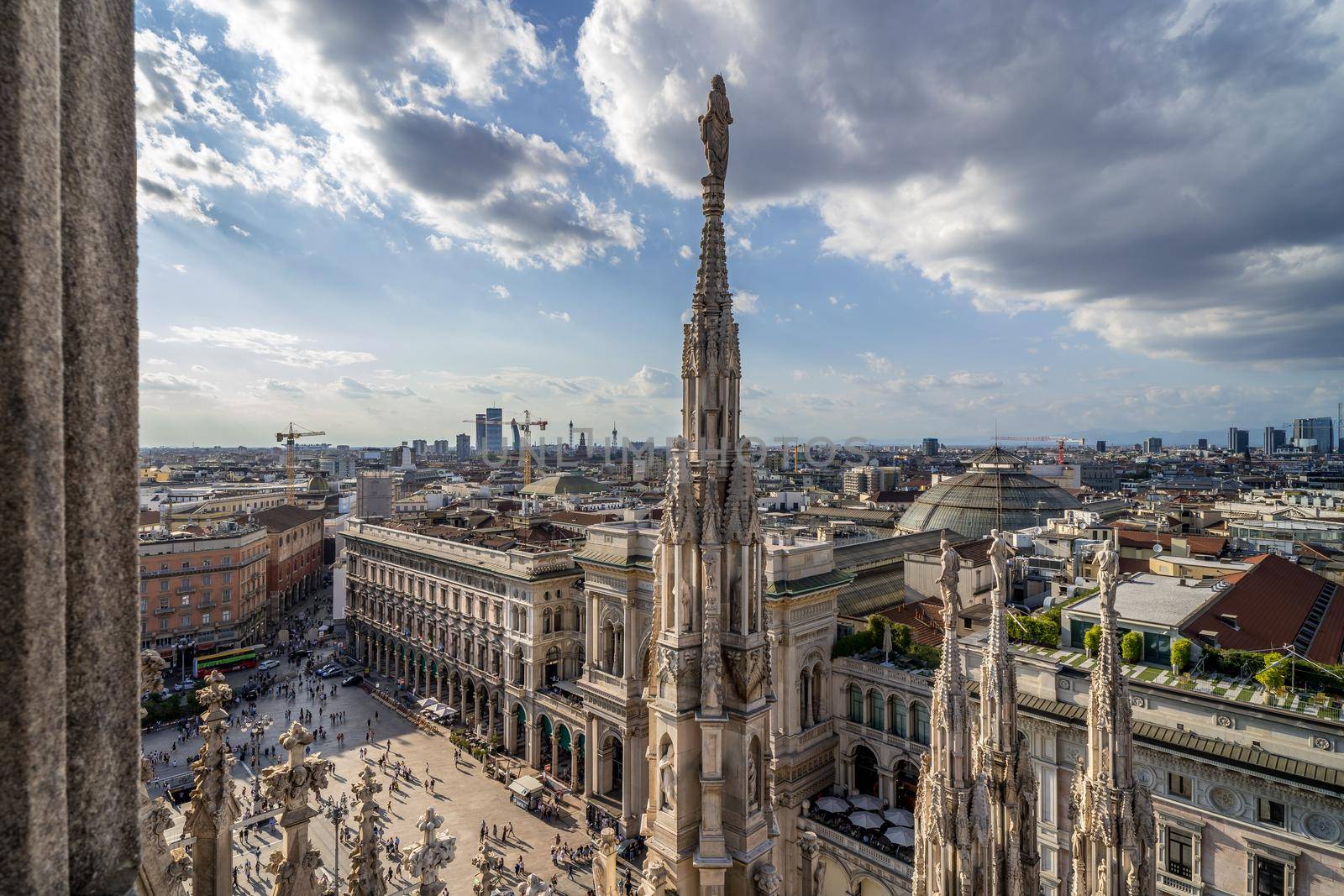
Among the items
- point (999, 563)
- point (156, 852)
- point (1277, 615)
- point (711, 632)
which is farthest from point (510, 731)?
point (156, 852)

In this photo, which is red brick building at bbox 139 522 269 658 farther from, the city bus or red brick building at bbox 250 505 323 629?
red brick building at bbox 250 505 323 629

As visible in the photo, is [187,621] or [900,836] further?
[187,621]

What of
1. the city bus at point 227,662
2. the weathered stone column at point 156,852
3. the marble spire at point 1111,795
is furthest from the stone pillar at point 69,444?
the city bus at point 227,662

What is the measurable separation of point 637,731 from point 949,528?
166 feet

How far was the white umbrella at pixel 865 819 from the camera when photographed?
104 ft

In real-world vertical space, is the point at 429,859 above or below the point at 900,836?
above

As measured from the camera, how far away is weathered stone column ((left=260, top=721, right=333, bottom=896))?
754 cm

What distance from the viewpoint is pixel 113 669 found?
218 centimetres

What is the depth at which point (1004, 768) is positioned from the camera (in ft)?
37.5

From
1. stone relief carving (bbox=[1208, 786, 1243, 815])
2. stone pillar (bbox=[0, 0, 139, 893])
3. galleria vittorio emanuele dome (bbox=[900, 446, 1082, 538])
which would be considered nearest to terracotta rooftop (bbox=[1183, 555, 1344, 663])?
stone relief carving (bbox=[1208, 786, 1243, 815])

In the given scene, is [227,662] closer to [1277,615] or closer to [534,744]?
[534,744]

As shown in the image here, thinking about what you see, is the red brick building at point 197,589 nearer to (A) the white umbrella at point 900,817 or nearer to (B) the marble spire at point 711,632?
(A) the white umbrella at point 900,817

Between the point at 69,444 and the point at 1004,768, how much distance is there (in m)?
13.5

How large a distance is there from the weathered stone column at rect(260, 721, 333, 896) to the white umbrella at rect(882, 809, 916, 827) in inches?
1213
